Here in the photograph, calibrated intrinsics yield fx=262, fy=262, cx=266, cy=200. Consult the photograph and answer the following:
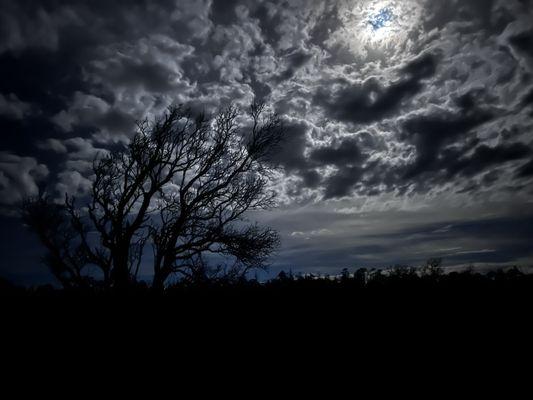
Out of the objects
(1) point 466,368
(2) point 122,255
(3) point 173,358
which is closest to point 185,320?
(3) point 173,358

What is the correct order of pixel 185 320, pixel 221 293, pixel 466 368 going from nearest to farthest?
pixel 466 368 → pixel 185 320 → pixel 221 293

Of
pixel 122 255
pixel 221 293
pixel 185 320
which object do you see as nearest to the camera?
pixel 185 320

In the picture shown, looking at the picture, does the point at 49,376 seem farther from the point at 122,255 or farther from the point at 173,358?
the point at 122,255

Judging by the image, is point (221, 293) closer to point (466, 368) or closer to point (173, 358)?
point (173, 358)

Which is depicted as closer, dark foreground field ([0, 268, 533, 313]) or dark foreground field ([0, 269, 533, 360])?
dark foreground field ([0, 269, 533, 360])

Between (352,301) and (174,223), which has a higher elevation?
(174,223)

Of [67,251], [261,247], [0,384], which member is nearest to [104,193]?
[67,251]

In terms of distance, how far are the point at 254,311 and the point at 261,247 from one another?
43.6ft

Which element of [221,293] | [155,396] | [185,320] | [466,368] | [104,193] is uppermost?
[104,193]

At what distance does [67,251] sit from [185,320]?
21880mm

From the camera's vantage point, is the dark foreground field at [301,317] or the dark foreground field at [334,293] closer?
the dark foreground field at [301,317]

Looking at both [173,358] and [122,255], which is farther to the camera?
[122,255]

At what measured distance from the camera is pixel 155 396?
8.38 feet

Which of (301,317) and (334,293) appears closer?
(301,317)
